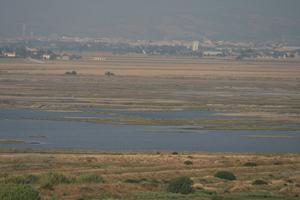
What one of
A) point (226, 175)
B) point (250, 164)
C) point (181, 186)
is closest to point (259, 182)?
point (226, 175)

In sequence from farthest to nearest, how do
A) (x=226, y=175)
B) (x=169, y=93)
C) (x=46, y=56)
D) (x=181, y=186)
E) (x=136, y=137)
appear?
(x=46, y=56) < (x=169, y=93) < (x=136, y=137) < (x=226, y=175) < (x=181, y=186)

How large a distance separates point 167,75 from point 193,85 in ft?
54.4

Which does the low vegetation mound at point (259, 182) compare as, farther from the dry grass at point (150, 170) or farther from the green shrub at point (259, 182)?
the dry grass at point (150, 170)

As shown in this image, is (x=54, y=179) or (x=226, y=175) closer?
(x=54, y=179)

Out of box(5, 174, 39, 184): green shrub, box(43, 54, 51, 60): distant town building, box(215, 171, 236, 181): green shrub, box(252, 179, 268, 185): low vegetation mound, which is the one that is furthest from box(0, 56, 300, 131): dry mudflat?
box(43, 54, 51, 60): distant town building

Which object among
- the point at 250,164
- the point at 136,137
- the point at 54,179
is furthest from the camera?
the point at 136,137

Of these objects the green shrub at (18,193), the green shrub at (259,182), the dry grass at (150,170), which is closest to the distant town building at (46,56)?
the dry grass at (150,170)

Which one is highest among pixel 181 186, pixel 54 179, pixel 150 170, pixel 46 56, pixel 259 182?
pixel 46 56

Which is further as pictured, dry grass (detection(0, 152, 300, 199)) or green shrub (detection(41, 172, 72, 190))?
green shrub (detection(41, 172, 72, 190))

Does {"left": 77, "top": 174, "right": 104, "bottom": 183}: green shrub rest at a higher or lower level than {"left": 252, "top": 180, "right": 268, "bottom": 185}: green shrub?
higher

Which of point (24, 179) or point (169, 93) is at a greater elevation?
point (169, 93)

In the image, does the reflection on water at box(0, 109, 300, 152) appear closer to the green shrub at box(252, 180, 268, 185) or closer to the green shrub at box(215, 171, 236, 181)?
the green shrub at box(215, 171, 236, 181)

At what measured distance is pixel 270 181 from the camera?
90.1 feet

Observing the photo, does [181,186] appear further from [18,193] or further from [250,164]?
[250,164]
